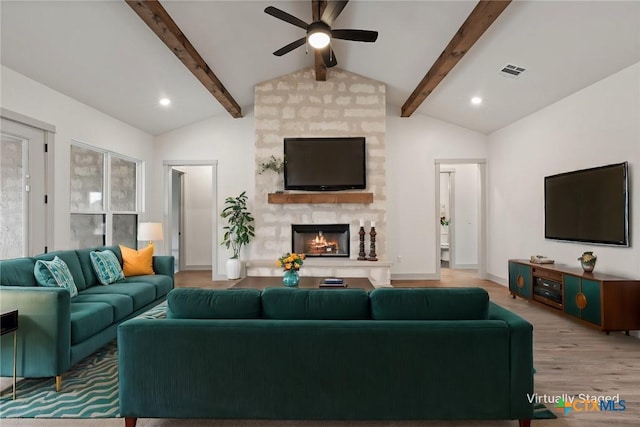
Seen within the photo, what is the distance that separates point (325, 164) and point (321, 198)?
58 cm

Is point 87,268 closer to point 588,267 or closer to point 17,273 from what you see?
point 17,273

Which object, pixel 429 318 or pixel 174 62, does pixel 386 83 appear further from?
pixel 429 318

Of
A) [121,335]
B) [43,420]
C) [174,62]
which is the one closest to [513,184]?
[174,62]

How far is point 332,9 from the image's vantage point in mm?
3297

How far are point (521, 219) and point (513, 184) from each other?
2.09 feet

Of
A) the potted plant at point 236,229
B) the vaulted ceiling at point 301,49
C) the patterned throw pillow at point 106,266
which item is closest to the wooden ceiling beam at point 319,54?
the vaulted ceiling at point 301,49

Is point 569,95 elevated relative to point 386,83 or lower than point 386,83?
lower

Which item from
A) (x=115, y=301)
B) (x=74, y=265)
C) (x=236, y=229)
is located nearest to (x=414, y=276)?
(x=236, y=229)

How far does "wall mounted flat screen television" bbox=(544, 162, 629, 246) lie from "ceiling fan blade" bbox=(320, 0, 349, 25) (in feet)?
10.7

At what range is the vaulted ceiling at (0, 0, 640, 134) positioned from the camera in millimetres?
3414

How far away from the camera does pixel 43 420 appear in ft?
7.33

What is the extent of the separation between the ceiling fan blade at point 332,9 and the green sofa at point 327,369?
2.66 m

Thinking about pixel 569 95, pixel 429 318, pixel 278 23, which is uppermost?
pixel 278 23

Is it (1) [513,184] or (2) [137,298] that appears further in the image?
(1) [513,184]
